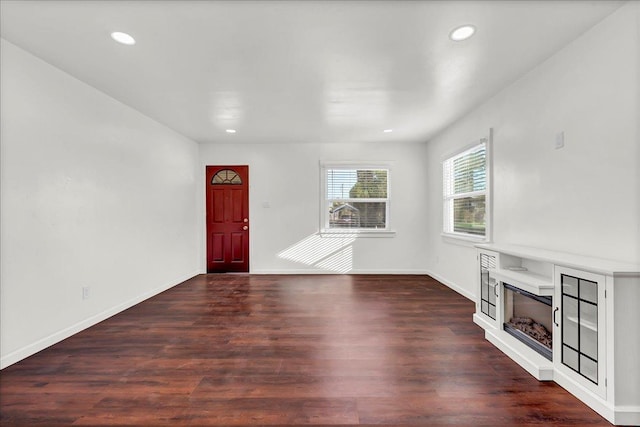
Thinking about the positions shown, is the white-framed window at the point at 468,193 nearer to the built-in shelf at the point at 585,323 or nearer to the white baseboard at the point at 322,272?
the white baseboard at the point at 322,272

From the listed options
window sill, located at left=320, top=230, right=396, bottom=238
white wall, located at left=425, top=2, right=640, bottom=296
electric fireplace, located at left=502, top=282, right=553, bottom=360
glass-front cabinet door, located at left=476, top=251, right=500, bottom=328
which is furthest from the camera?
window sill, located at left=320, top=230, right=396, bottom=238

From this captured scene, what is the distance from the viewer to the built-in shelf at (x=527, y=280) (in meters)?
2.12

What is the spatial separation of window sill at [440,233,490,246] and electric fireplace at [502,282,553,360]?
1.06 m

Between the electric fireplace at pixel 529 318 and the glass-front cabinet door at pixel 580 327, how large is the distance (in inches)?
6.7

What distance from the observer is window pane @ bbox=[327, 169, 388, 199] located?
573 cm

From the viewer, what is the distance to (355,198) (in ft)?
18.9

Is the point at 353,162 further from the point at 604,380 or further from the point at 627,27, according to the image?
the point at 604,380

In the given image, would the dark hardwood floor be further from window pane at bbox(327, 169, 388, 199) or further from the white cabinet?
window pane at bbox(327, 169, 388, 199)

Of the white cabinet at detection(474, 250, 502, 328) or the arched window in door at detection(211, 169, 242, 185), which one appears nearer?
the white cabinet at detection(474, 250, 502, 328)

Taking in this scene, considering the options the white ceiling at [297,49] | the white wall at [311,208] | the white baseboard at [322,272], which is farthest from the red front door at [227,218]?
the white ceiling at [297,49]

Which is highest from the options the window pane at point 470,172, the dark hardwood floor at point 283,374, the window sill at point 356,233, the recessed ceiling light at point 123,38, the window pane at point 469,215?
the recessed ceiling light at point 123,38

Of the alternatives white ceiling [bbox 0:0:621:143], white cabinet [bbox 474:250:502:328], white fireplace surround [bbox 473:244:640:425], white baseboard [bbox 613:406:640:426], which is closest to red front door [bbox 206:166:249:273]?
white ceiling [bbox 0:0:621:143]

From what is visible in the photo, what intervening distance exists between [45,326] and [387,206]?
4.98 metres

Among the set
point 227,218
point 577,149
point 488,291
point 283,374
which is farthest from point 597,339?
point 227,218
